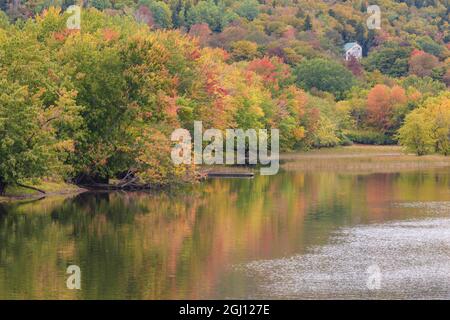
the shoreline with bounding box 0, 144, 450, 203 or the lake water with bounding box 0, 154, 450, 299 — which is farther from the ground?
the lake water with bounding box 0, 154, 450, 299

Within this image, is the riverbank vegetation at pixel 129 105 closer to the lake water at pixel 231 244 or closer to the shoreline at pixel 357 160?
the shoreline at pixel 357 160

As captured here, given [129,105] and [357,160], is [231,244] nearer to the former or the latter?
[129,105]

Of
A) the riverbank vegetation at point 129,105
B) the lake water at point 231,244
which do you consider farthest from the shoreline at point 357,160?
the lake water at point 231,244

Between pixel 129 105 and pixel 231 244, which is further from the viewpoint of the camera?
pixel 129 105

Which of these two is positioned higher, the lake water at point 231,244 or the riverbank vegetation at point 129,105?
the riverbank vegetation at point 129,105

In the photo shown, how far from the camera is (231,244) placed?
40.2m

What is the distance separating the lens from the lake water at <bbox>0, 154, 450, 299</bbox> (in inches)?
1237

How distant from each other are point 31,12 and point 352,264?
12287cm

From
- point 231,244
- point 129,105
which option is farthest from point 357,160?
point 231,244

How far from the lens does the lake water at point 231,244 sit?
103 ft

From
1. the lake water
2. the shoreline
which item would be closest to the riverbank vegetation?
the shoreline

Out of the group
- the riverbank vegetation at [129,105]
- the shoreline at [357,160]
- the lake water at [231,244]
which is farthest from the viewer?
the shoreline at [357,160]

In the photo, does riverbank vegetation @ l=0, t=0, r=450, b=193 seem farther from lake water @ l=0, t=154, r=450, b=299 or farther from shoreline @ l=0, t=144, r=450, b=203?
lake water @ l=0, t=154, r=450, b=299
